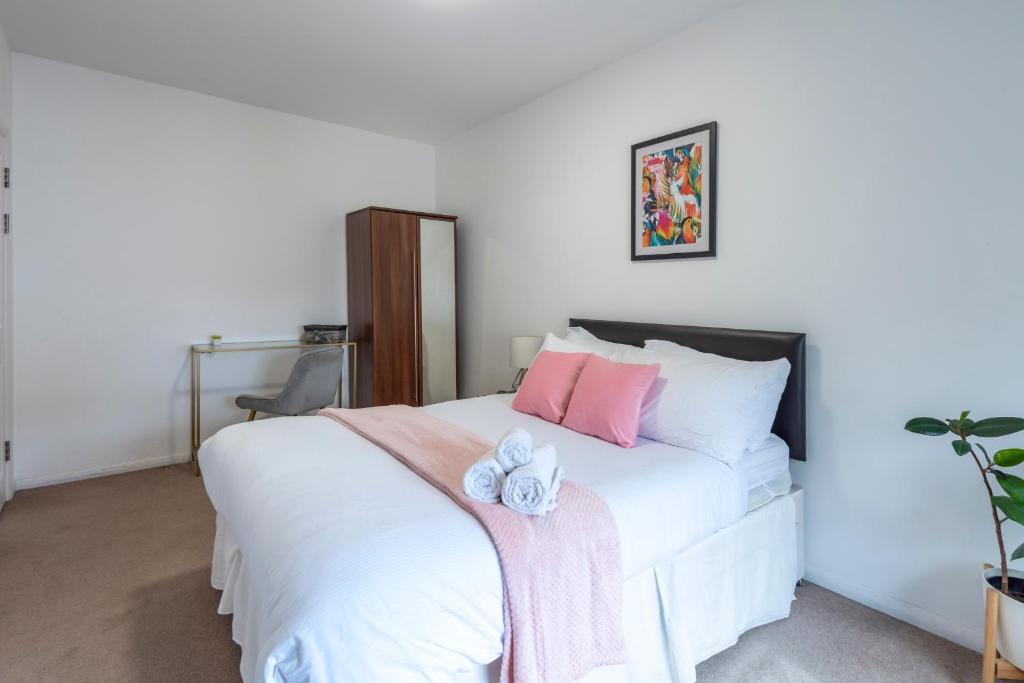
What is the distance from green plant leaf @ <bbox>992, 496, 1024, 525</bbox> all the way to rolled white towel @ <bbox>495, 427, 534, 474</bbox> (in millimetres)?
1372

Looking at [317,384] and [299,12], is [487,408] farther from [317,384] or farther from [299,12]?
[299,12]

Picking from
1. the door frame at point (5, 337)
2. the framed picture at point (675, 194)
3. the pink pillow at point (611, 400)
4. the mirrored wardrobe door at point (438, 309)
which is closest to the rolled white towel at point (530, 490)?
the pink pillow at point (611, 400)

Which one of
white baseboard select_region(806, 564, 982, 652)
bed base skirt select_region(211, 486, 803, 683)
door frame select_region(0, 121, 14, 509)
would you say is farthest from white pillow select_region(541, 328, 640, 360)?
door frame select_region(0, 121, 14, 509)

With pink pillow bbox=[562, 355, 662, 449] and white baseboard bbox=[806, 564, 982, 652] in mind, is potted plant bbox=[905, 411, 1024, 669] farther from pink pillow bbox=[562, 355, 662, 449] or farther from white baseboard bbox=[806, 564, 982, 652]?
pink pillow bbox=[562, 355, 662, 449]

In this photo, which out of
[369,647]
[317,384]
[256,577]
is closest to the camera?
[369,647]

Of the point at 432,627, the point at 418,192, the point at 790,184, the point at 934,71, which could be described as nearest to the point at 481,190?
the point at 418,192

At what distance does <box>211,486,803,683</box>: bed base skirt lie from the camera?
1.59m

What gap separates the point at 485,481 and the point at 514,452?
0.12 metres

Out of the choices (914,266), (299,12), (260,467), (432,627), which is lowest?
(432,627)

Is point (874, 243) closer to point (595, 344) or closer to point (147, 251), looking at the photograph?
point (595, 344)

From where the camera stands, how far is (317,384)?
12.1 ft

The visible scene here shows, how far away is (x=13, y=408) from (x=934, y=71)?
5005 mm

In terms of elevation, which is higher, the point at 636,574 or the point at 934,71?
the point at 934,71

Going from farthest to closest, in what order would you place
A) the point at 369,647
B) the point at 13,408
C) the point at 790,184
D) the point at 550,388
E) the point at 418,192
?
the point at 418,192 → the point at 13,408 → the point at 550,388 → the point at 790,184 → the point at 369,647
